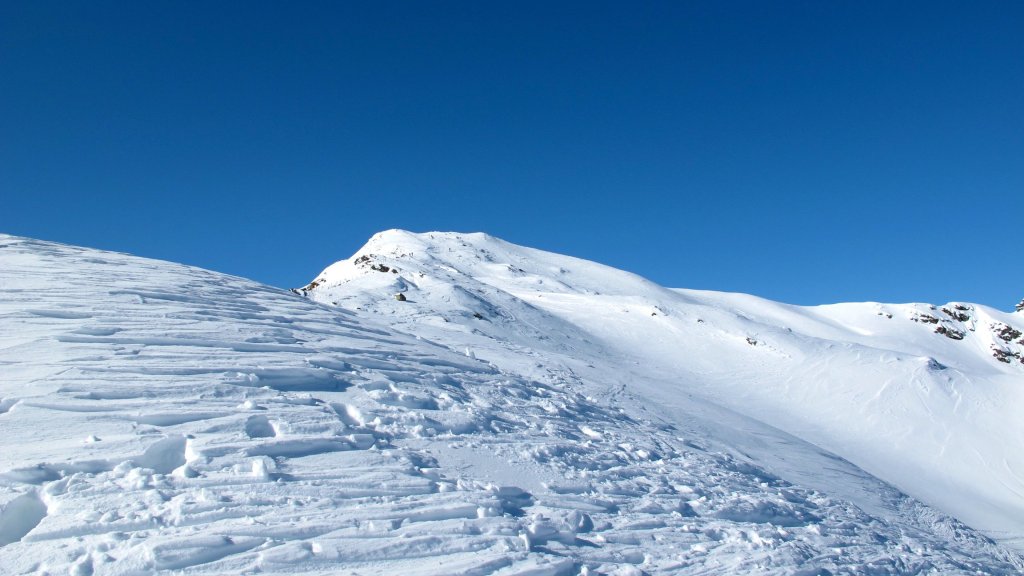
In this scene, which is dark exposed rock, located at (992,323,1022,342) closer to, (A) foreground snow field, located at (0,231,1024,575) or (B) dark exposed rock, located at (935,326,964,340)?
(B) dark exposed rock, located at (935,326,964,340)

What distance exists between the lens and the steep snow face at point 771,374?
58.0 feet

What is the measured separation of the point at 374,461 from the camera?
280 inches

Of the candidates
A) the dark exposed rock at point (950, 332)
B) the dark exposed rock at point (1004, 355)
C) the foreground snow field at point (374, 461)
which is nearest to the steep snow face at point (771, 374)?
the foreground snow field at point (374, 461)

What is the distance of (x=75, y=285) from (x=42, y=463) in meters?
6.88

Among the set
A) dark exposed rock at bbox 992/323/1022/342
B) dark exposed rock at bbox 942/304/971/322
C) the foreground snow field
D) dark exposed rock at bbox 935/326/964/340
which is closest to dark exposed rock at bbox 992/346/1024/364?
dark exposed rock at bbox 992/323/1022/342

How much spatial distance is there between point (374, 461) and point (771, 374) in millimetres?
22518

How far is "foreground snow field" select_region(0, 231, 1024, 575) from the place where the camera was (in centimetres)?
546

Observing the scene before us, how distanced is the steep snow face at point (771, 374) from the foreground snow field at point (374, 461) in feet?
0.95

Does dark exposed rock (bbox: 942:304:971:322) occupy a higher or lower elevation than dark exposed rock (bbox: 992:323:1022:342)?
higher

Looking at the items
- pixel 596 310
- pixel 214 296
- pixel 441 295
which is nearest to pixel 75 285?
pixel 214 296

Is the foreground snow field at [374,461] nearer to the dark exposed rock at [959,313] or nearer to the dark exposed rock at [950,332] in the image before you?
the dark exposed rock at [950,332]

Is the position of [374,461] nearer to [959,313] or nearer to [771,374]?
[771,374]

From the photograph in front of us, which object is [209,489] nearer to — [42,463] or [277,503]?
[277,503]

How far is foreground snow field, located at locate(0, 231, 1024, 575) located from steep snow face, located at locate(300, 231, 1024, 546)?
29 cm
